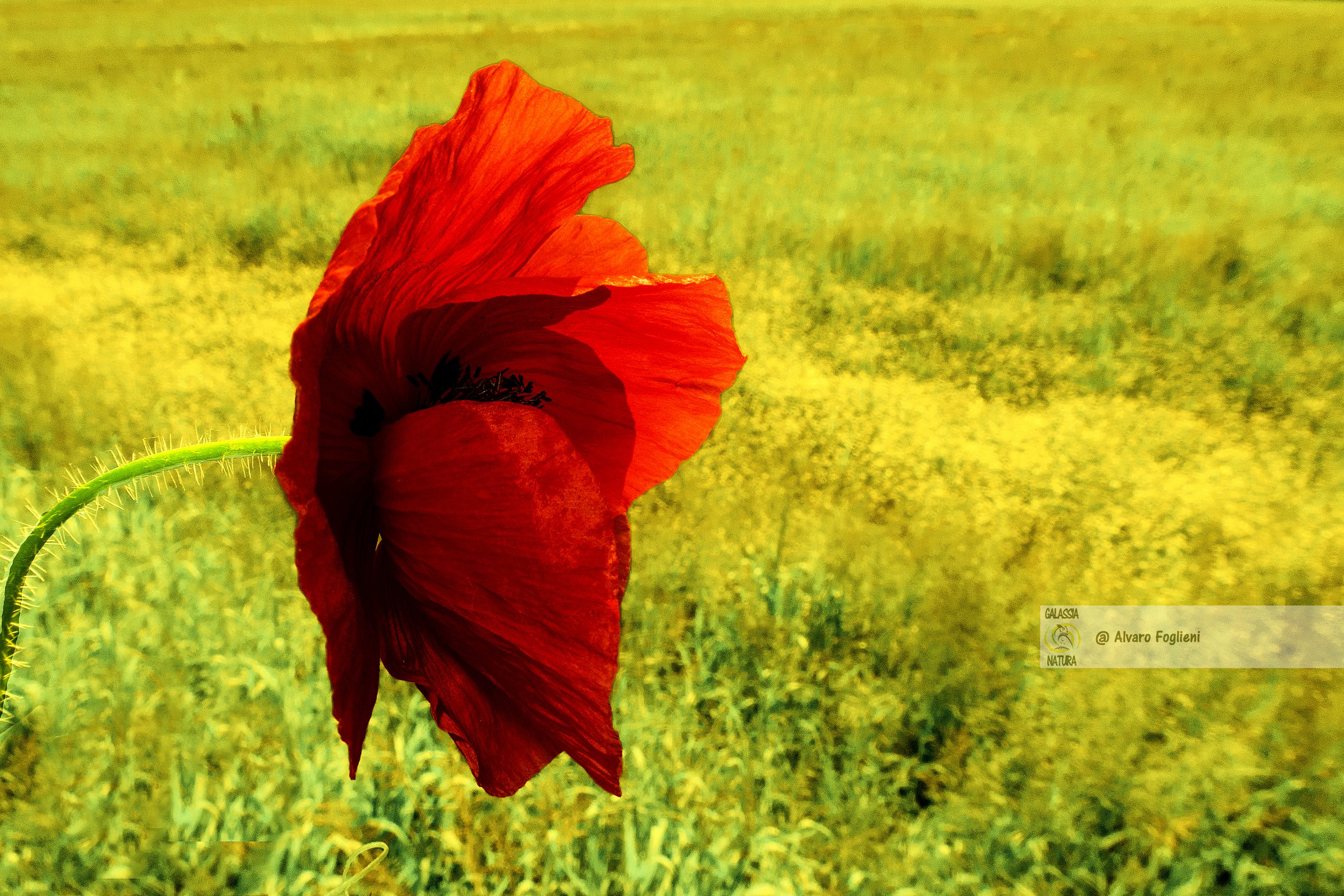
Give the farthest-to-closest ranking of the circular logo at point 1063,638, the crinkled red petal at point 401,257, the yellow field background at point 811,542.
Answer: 1. the circular logo at point 1063,638
2. the yellow field background at point 811,542
3. the crinkled red petal at point 401,257

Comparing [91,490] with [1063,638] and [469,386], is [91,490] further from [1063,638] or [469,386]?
[1063,638]

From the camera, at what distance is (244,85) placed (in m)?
9.94

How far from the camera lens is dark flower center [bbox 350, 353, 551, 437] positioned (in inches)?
12.5

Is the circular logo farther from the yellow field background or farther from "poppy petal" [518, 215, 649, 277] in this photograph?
"poppy petal" [518, 215, 649, 277]

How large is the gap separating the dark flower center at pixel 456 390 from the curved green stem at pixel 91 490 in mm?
49

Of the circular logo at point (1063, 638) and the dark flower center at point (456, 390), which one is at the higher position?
the dark flower center at point (456, 390)

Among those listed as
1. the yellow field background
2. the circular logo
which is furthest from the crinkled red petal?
the circular logo

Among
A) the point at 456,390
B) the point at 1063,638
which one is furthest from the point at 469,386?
the point at 1063,638

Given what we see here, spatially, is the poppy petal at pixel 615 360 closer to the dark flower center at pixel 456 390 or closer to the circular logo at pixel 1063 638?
the dark flower center at pixel 456 390

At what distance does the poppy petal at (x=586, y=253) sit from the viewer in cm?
32

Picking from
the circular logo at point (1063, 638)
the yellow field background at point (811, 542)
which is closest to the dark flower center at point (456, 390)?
the yellow field background at point (811, 542)

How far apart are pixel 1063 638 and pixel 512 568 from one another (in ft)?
7.05

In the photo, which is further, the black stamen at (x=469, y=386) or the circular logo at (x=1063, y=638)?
the circular logo at (x=1063, y=638)

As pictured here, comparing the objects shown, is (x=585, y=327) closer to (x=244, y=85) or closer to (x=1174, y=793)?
(x=1174, y=793)
